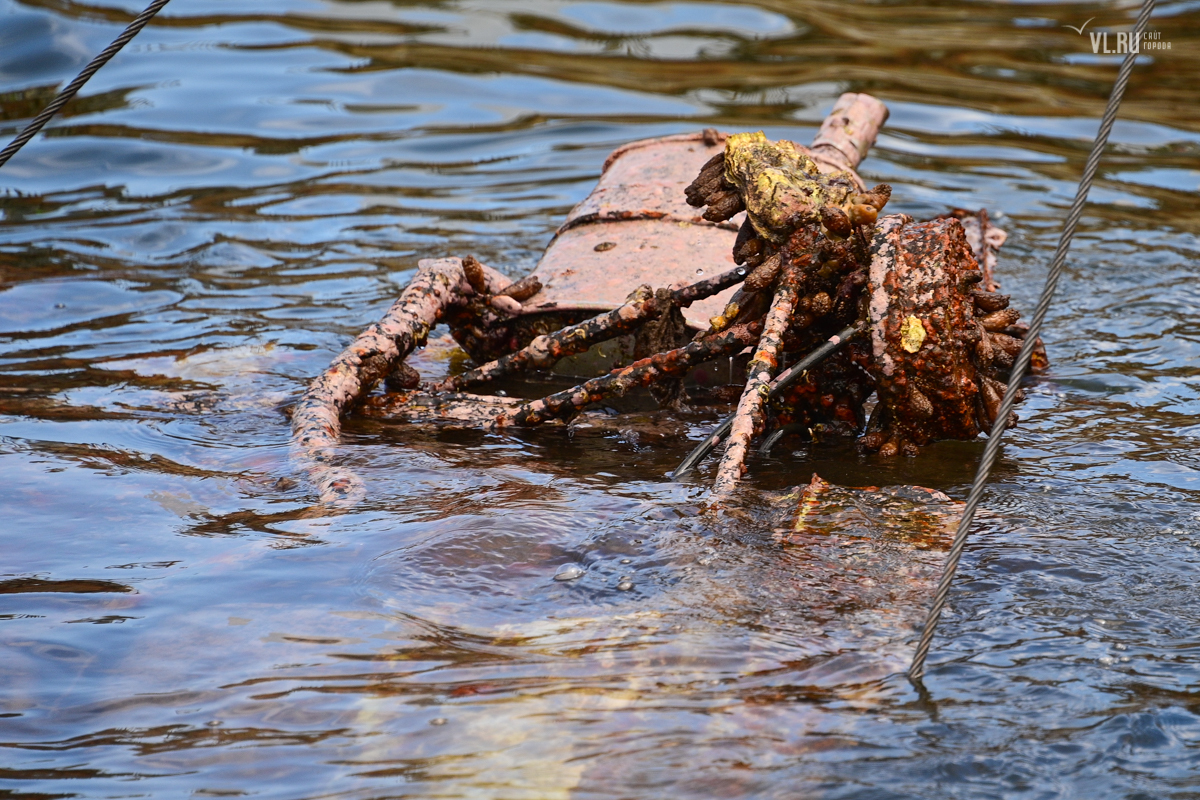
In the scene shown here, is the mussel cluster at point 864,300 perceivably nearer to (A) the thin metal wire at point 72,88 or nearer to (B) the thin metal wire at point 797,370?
(B) the thin metal wire at point 797,370

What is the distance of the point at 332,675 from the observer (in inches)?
87.6

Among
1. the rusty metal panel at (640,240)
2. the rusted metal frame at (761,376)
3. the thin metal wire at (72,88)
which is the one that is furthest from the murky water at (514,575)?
the thin metal wire at (72,88)

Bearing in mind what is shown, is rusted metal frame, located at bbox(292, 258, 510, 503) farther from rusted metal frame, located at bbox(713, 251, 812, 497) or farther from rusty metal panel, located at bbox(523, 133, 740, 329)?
rusted metal frame, located at bbox(713, 251, 812, 497)

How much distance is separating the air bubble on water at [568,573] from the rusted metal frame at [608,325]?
1178 mm

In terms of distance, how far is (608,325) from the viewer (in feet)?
11.9

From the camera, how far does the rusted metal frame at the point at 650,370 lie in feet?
10.9

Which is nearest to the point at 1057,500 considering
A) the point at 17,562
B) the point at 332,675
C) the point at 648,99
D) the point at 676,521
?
the point at 676,521

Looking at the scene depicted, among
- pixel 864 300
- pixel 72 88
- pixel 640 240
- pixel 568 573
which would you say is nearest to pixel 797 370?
pixel 864 300

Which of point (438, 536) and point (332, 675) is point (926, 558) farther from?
point (332, 675)

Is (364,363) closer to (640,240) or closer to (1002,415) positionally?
(640,240)

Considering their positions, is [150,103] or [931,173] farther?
[150,103]

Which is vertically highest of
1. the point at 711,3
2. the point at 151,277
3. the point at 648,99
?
the point at 711,3

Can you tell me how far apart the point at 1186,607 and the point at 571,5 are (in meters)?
10.8

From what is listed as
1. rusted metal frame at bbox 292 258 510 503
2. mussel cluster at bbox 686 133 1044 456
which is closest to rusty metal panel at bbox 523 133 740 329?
rusted metal frame at bbox 292 258 510 503
